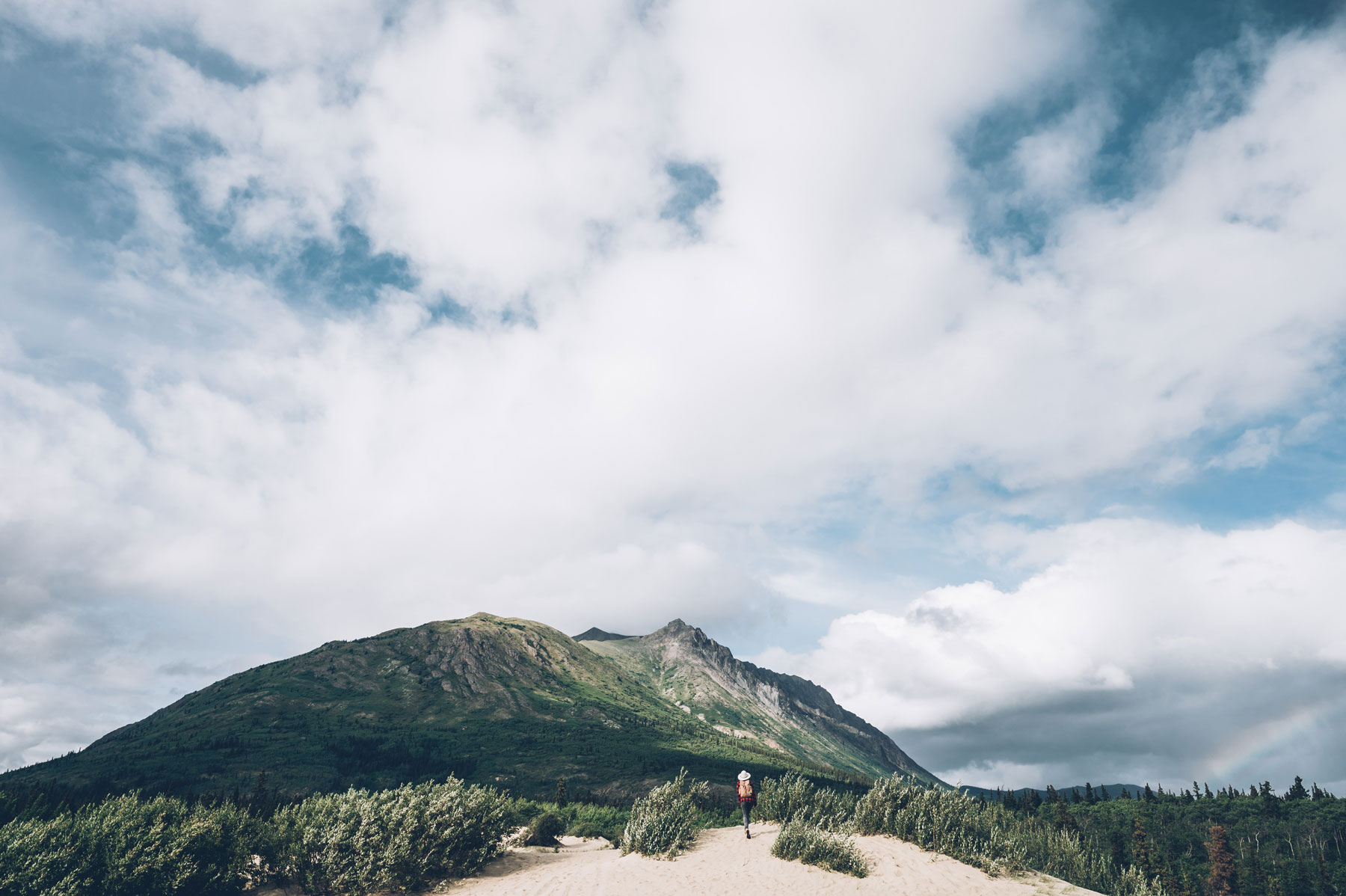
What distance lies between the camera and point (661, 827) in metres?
22.5

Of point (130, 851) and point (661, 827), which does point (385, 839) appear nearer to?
point (130, 851)

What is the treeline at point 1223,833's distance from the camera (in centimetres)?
8719

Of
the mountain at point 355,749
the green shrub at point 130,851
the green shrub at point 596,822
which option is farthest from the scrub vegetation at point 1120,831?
the mountain at point 355,749

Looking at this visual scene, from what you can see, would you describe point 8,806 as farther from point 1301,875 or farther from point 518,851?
point 1301,875

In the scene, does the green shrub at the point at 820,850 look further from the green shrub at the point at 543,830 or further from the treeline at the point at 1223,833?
the treeline at the point at 1223,833

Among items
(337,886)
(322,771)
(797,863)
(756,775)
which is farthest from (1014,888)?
(756,775)

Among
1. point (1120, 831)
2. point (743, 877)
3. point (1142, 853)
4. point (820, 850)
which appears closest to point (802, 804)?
point (820, 850)

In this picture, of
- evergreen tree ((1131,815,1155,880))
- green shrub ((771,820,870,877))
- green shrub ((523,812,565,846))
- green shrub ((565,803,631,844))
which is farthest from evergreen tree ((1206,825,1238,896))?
green shrub ((523,812,565,846))

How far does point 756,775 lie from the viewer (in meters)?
149

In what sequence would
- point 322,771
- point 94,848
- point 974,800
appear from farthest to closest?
point 322,771 → point 974,800 → point 94,848

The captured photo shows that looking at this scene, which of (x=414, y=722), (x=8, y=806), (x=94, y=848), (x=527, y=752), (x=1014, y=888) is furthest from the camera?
(x=414, y=722)

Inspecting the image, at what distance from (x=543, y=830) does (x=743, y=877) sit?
41.3 feet

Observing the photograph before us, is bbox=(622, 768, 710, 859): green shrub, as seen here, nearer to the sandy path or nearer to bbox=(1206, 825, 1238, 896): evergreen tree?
the sandy path

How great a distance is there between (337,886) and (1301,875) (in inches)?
5436
